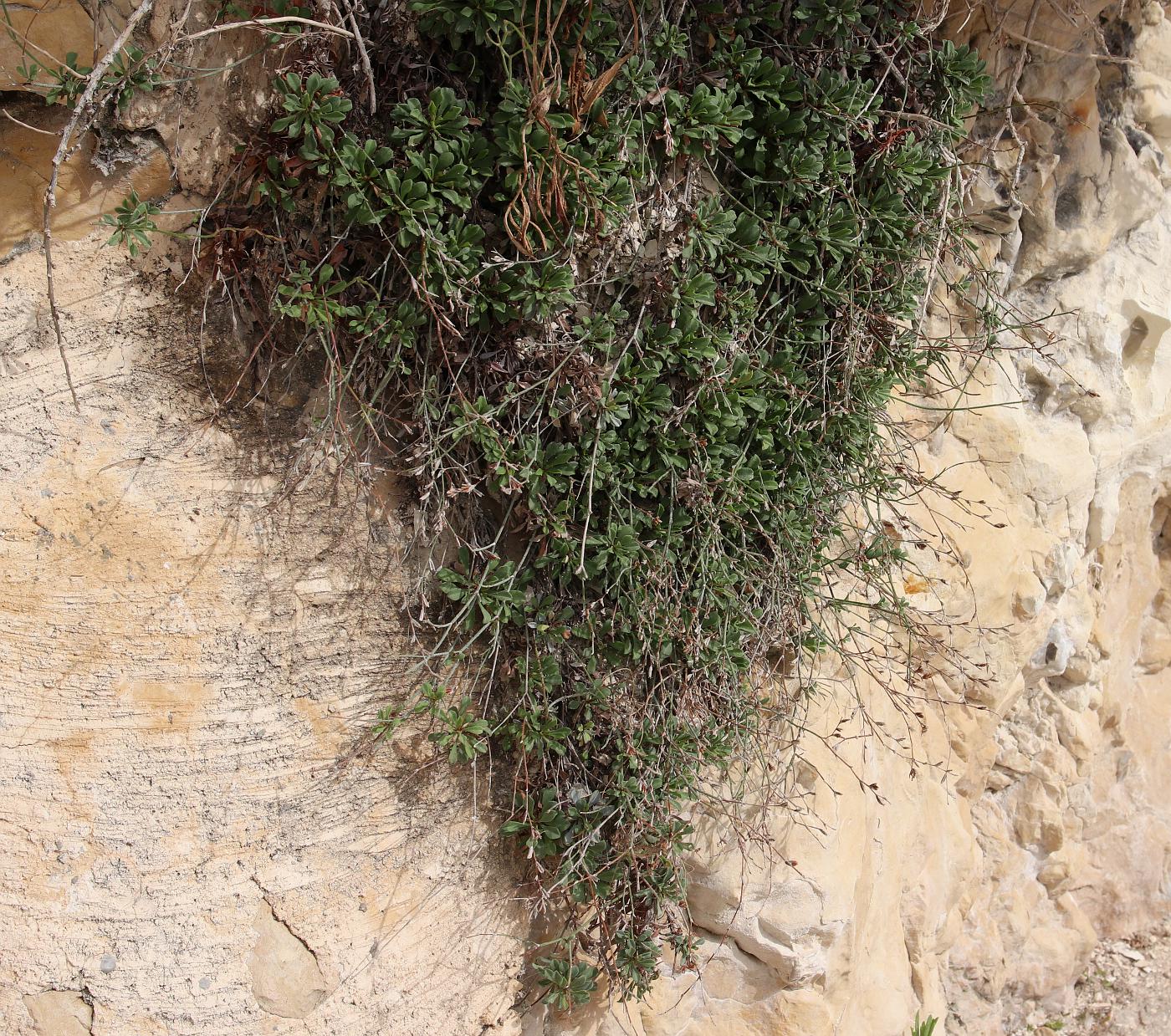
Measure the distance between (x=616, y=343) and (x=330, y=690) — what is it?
126 cm

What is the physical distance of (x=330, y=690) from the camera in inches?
102

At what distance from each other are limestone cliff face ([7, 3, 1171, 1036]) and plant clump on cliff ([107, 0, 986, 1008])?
0.19 meters

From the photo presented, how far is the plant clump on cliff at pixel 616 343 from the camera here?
2314 millimetres

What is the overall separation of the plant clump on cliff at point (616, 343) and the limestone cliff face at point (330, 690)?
19 centimetres

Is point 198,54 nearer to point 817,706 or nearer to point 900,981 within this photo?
point 817,706

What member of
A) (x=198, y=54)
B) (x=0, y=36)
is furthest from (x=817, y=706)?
(x=0, y=36)

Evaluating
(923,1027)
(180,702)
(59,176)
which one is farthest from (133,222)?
(923,1027)

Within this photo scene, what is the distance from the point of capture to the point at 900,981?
3.46 meters

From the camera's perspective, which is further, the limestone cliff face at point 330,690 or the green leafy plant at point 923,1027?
the green leafy plant at point 923,1027

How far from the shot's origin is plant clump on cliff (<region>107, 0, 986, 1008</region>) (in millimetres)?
2314

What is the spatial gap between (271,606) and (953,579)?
2.51 m

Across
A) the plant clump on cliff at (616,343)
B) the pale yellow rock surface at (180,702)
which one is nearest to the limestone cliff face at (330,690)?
the pale yellow rock surface at (180,702)

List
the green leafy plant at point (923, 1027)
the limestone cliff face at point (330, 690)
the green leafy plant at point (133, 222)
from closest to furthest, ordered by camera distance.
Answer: the green leafy plant at point (133, 222), the limestone cliff face at point (330, 690), the green leafy plant at point (923, 1027)

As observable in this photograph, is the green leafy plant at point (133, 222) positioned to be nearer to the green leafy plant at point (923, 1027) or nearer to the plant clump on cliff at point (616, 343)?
the plant clump on cliff at point (616, 343)
